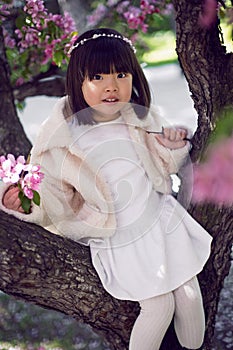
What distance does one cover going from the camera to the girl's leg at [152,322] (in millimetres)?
2316

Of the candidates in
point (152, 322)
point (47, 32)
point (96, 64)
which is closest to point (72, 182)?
point (96, 64)

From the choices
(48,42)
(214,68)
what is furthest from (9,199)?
(48,42)

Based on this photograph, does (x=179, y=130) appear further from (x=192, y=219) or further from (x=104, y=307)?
(x=104, y=307)

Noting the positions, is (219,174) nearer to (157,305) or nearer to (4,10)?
(157,305)

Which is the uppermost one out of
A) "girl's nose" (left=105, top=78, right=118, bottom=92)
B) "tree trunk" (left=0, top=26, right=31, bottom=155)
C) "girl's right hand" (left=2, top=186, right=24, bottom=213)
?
"girl's nose" (left=105, top=78, right=118, bottom=92)

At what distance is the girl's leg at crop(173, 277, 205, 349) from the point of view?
2.36 m

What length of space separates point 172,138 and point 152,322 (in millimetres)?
599

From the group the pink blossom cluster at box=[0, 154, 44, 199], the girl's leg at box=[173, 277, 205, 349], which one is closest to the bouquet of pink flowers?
the pink blossom cluster at box=[0, 154, 44, 199]

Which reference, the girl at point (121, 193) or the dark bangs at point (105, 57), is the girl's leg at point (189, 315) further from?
the dark bangs at point (105, 57)

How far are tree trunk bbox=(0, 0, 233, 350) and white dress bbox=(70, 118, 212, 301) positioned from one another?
85mm

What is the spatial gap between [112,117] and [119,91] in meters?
0.14

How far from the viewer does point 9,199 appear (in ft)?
7.69

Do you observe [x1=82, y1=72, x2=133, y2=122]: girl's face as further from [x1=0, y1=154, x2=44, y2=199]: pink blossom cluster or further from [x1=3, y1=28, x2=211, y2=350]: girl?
[x1=0, y1=154, x2=44, y2=199]: pink blossom cluster

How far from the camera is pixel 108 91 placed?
2.36m
